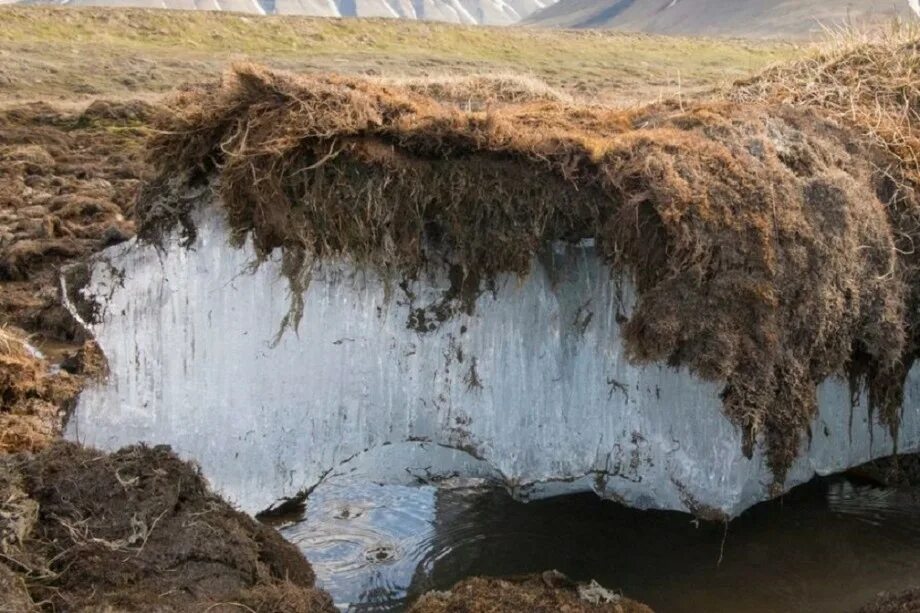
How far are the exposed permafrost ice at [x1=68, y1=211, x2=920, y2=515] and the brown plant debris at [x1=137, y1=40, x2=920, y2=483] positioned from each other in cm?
25

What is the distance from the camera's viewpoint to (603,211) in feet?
16.8

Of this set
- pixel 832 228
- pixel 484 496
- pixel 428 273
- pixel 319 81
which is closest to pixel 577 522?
pixel 484 496

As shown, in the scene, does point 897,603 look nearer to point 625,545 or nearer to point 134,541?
point 625,545

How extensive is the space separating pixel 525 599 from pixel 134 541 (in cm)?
182

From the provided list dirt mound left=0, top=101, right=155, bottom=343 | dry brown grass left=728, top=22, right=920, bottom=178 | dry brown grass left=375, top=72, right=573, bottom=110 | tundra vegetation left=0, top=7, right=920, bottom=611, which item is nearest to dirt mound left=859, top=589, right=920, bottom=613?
tundra vegetation left=0, top=7, right=920, bottom=611

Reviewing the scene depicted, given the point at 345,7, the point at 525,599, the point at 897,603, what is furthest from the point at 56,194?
the point at 345,7

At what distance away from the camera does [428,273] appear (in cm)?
543

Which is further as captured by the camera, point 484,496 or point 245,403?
point 484,496

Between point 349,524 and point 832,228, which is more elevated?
point 832,228

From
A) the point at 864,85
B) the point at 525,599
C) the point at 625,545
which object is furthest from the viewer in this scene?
the point at 864,85

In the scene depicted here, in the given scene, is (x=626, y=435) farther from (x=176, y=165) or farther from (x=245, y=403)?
(x=176, y=165)

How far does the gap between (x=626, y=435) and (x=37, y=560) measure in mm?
3090

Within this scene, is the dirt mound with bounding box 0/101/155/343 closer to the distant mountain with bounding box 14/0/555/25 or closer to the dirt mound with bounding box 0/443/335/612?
the dirt mound with bounding box 0/443/335/612

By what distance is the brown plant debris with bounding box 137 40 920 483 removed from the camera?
490 cm
